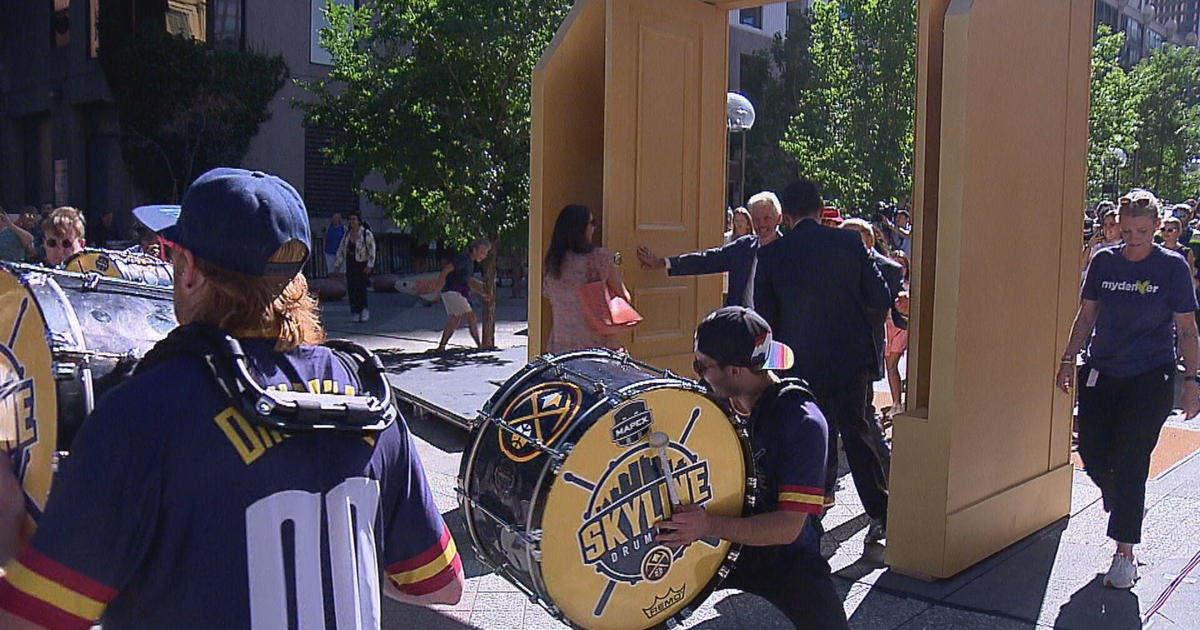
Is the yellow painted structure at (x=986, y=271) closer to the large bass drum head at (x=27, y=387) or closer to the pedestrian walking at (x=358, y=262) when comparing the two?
the large bass drum head at (x=27, y=387)

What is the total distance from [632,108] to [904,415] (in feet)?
7.41

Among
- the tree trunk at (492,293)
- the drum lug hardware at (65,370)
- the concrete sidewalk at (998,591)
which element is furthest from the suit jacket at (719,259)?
the tree trunk at (492,293)

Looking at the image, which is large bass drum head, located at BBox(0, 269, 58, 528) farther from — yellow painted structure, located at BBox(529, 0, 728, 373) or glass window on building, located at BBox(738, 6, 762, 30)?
glass window on building, located at BBox(738, 6, 762, 30)

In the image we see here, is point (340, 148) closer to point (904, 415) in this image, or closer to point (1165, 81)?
point (904, 415)

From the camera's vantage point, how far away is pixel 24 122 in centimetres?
2862

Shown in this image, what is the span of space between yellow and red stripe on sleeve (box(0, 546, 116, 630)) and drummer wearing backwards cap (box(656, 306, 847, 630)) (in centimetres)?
186

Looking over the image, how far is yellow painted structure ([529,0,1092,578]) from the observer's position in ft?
16.1

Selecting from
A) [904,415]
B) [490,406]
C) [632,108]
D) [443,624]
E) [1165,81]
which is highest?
[1165,81]

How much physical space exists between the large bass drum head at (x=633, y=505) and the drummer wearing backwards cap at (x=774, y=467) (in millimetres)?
113

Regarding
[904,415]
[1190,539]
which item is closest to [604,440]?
[904,415]

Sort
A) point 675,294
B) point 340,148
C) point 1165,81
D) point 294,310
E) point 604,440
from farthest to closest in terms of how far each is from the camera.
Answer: point 1165,81, point 340,148, point 675,294, point 604,440, point 294,310

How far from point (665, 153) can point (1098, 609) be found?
3.28 meters

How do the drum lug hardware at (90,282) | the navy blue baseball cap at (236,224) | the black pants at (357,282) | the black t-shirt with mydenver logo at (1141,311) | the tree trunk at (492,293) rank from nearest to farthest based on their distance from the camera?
the navy blue baseball cap at (236,224) < the drum lug hardware at (90,282) < the black t-shirt with mydenver logo at (1141,311) < the tree trunk at (492,293) < the black pants at (357,282)

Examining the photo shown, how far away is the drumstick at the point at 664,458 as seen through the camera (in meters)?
2.99
